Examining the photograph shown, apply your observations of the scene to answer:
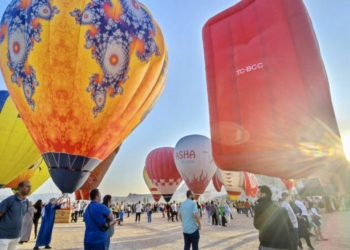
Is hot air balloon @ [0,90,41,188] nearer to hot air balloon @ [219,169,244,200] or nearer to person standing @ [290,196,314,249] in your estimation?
person standing @ [290,196,314,249]

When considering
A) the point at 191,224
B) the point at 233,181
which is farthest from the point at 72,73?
the point at 233,181

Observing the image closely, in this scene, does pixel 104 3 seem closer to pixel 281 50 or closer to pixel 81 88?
pixel 81 88

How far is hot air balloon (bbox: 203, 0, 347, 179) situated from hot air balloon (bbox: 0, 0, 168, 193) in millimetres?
4486

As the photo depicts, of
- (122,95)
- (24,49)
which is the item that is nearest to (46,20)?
(24,49)

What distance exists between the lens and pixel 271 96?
328 centimetres

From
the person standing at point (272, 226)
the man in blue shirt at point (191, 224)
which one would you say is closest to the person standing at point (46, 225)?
the man in blue shirt at point (191, 224)

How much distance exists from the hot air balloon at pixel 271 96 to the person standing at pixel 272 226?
492 millimetres

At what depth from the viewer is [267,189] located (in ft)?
11.3

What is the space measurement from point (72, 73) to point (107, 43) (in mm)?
1381

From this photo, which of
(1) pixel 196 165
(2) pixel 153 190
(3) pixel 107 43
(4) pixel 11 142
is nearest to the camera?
(3) pixel 107 43

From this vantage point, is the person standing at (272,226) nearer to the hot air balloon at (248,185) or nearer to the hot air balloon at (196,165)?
the hot air balloon at (196,165)

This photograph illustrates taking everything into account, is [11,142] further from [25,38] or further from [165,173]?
[165,173]

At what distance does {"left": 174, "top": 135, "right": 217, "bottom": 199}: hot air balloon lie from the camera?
66.0ft

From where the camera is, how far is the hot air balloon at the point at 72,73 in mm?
7211
